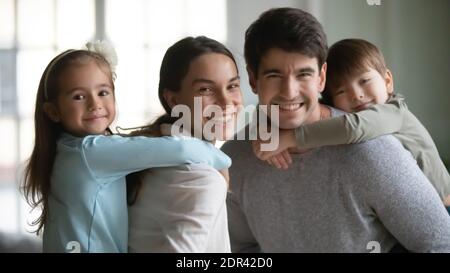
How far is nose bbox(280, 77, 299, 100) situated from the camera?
77cm

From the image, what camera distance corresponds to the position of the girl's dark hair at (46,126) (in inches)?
27.8

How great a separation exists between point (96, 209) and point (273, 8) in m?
0.41

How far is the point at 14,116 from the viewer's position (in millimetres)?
809

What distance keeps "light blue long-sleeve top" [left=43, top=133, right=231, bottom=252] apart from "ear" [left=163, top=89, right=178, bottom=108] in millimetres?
78

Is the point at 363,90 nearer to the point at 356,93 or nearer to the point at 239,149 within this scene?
the point at 356,93

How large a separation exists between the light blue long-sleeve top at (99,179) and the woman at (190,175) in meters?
0.02

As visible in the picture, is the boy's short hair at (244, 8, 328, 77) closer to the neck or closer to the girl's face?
the neck

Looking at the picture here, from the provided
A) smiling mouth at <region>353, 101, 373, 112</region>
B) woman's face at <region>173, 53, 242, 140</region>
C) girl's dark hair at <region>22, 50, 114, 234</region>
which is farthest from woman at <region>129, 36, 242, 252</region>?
smiling mouth at <region>353, 101, 373, 112</region>

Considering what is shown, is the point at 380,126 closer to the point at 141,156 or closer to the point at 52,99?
the point at 141,156

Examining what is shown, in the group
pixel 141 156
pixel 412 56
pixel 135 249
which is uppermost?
pixel 412 56

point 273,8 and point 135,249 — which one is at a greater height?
point 273,8

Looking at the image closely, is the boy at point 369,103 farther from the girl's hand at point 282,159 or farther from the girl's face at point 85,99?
the girl's face at point 85,99

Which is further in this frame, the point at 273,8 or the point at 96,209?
the point at 273,8

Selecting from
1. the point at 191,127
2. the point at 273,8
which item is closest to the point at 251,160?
the point at 191,127
